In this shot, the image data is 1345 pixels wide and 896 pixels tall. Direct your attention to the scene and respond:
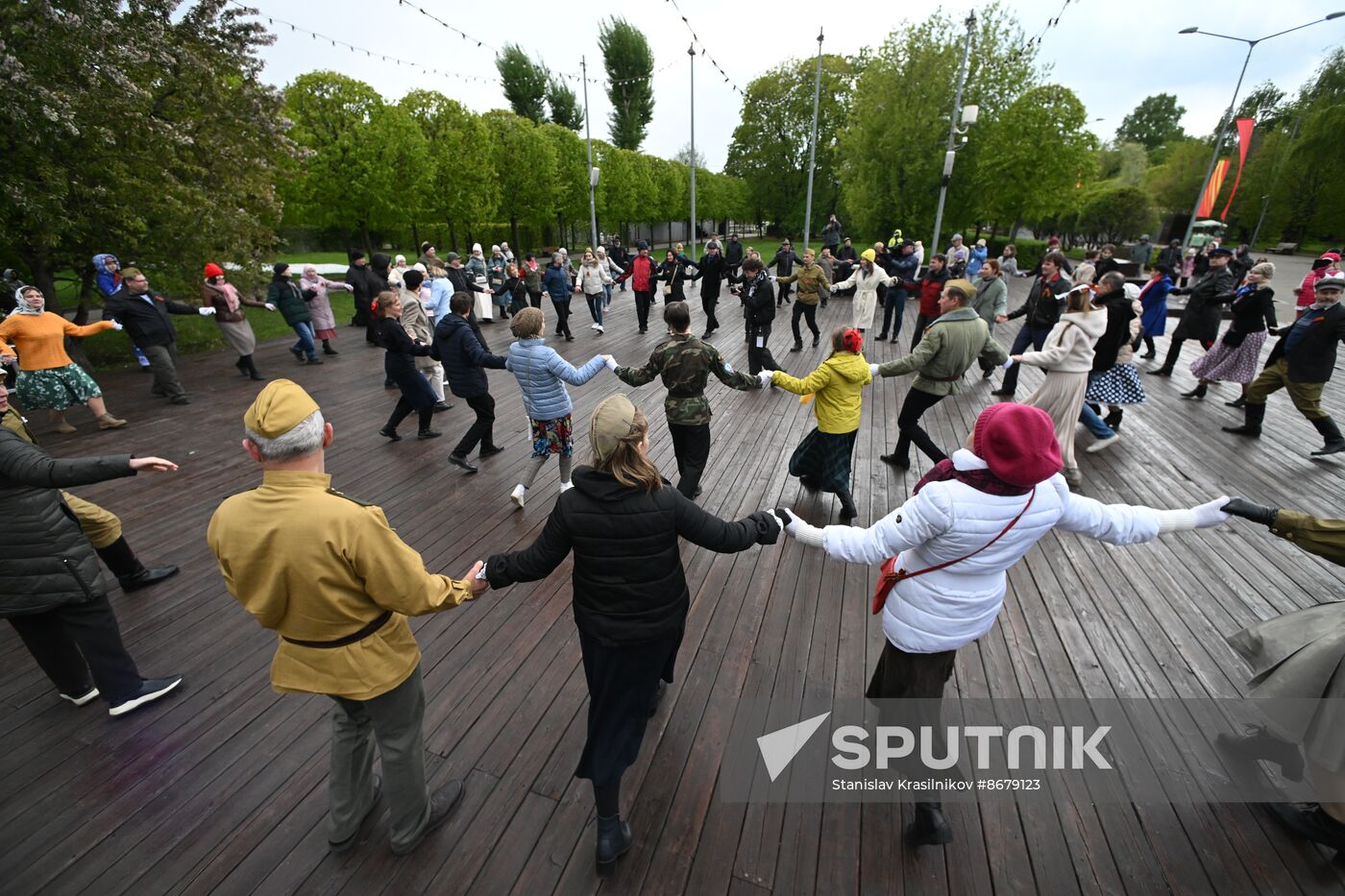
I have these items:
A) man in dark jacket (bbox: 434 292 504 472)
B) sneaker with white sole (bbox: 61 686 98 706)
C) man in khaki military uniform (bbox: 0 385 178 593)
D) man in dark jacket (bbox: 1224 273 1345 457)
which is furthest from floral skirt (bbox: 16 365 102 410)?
man in dark jacket (bbox: 1224 273 1345 457)

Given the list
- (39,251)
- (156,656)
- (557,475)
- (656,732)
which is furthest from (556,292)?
(656,732)

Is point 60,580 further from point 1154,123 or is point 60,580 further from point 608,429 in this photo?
point 1154,123

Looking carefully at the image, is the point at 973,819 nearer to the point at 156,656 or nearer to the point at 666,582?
the point at 666,582

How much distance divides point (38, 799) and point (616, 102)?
182ft

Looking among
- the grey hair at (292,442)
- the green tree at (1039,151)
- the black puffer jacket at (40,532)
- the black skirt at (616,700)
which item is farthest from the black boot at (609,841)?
the green tree at (1039,151)

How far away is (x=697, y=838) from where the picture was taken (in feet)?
7.88

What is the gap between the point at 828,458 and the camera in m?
4.79

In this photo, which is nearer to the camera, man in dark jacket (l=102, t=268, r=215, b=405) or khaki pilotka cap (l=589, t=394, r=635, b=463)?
khaki pilotka cap (l=589, t=394, r=635, b=463)

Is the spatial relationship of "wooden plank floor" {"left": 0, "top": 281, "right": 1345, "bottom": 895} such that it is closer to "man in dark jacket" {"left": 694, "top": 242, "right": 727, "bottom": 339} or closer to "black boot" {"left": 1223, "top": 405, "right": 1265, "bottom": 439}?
"black boot" {"left": 1223, "top": 405, "right": 1265, "bottom": 439}

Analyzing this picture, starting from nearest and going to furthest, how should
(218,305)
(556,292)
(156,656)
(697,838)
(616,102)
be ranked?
1. (697,838)
2. (156,656)
3. (218,305)
4. (556,292)
5. (616,102)

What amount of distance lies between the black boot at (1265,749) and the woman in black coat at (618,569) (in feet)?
8.67

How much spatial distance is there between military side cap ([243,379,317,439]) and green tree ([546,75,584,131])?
47866mm

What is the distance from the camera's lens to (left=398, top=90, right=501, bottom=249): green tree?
22.3 meters

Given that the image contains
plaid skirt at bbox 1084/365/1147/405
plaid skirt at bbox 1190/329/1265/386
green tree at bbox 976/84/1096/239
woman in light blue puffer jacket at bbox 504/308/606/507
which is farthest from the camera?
green tree at bbox 976/84/1096/239
